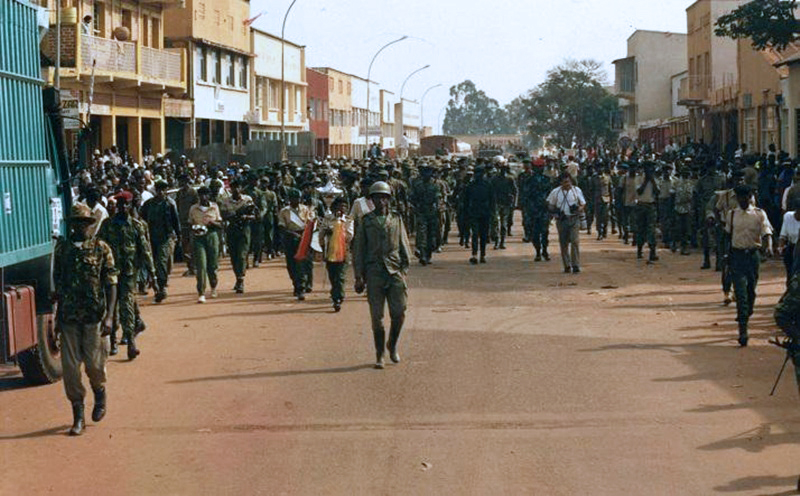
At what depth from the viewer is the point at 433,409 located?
35.4ft

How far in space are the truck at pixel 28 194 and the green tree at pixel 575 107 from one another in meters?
84.6

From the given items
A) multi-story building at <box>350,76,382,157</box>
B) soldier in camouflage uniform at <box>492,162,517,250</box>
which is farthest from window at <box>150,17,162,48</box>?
multi-story building at <box>350,76,382,157</box>

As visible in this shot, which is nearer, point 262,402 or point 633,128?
point 262,402

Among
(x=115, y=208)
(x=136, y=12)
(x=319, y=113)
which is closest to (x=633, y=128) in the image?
(x=319, y=113)

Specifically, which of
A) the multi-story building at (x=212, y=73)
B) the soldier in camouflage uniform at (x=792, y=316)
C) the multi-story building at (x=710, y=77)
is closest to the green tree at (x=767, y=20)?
the multi-story building at (x=212, y=73)

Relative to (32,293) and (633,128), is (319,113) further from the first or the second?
(32,293)

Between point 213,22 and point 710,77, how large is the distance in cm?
2222

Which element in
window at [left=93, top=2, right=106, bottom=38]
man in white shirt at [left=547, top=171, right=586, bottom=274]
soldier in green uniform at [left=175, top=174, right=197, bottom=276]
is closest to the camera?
man in white shirt at [left=547, top=171, right=586, bottom=274]

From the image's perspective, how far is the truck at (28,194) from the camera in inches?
429

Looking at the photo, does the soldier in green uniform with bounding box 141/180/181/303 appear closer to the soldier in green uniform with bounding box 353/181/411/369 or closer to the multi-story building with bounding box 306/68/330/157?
the soldier in green uniform with bounding box 353/181/411/369

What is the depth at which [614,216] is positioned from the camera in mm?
34500

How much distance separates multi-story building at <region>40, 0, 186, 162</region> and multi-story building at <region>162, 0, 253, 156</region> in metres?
1.52

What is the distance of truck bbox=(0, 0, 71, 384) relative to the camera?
35.8 feet

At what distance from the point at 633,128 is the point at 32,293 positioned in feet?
262
